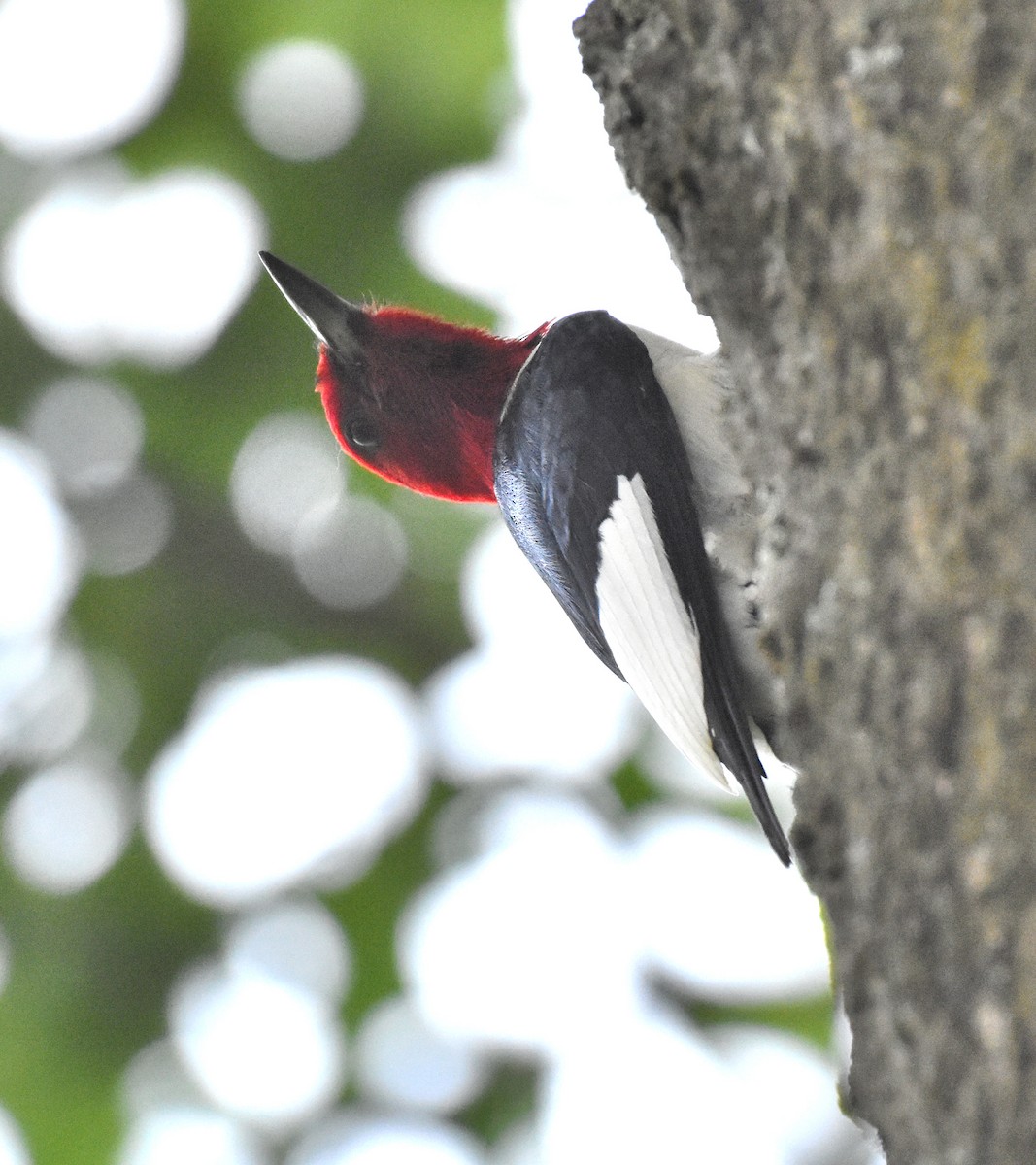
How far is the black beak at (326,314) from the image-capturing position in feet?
8.53

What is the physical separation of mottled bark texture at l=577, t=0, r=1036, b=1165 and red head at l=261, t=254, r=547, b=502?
1.28 metres

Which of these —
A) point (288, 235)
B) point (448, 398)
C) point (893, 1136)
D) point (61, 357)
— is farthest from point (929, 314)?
point (61, 357)

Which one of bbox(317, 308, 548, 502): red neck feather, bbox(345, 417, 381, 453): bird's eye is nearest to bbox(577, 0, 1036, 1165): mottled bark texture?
bbox(317, 308, 548, 502): red neck feather

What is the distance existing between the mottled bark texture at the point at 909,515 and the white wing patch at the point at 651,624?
635 millimetres

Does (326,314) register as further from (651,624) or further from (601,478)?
(651,624)

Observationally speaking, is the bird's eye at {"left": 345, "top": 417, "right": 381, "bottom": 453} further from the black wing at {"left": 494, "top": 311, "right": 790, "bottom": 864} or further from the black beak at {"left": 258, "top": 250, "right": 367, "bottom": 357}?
the black wing at {"left": 494, "top": 311, "right": 790, "bottom": 864}

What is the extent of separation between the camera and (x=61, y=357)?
129 inches

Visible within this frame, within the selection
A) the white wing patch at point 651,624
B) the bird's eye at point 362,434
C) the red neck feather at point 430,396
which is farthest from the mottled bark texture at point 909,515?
the bird's eye at point 362,434

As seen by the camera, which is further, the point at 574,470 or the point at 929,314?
the point at 574,470

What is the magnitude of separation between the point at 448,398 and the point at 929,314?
5.15 ft

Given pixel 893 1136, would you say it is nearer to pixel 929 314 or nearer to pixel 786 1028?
pixel 929 314

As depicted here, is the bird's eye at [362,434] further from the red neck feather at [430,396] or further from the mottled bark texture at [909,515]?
the mottled bark texture at [909,515]

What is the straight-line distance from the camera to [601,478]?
1.95 metres

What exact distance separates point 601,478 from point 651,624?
0.78 ft
